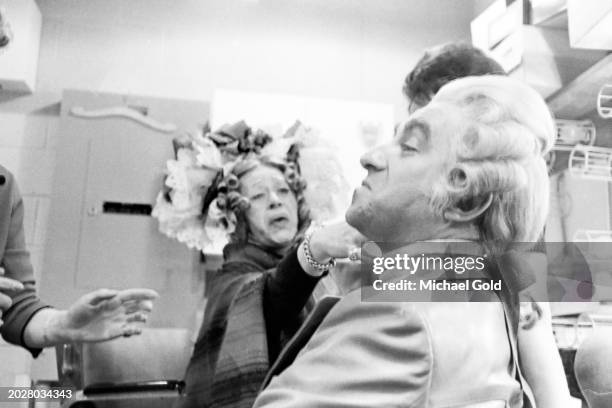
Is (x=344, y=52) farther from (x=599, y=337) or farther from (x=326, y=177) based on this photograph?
(x=599, y=337)

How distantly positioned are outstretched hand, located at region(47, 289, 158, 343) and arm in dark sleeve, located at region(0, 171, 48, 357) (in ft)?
0.16

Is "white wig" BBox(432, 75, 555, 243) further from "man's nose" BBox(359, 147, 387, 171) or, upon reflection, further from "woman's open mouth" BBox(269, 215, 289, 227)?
"woman's open mouth" BBox(269, 215, 289, 227)

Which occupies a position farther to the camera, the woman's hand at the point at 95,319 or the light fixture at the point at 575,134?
the light fixture at the point at 575,134

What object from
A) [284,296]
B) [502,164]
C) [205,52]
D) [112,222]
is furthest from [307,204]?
[205,52]

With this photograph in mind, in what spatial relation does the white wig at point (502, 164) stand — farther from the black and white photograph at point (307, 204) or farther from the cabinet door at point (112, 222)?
the cabinet door at point (112, 222)

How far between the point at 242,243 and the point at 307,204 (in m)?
0.17

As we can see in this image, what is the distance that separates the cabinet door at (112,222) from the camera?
221 cm

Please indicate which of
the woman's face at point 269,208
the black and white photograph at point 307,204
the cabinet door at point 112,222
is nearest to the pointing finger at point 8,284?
the black and white photograph at point 307,204

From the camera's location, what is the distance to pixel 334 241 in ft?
3.02

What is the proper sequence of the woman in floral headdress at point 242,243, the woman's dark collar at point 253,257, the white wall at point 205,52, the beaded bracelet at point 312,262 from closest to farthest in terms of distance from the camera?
the beaded bracelet at point 312,262 < the woman in floral headdress at point 242,243 < the woman's dark collar at point 253,257 < the white wall at point 205,52

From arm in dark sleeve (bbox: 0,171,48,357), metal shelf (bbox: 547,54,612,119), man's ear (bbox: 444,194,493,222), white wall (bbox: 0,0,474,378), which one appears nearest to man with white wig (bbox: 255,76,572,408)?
man's ear (bbox: 444,194,493,222)

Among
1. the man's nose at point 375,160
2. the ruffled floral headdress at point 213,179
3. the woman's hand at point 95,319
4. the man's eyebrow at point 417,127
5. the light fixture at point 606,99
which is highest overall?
the light fixture at point 606,99

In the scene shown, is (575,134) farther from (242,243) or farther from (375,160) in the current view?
(375,160)

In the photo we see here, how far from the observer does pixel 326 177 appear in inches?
60.1
